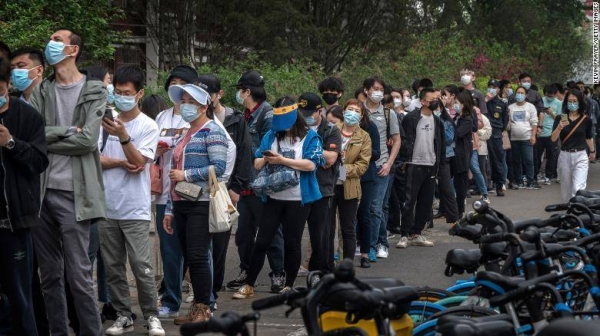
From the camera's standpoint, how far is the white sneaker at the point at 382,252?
42.1ft

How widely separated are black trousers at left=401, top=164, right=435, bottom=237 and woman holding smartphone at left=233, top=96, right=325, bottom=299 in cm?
343

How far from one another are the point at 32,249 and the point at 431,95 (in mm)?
6608

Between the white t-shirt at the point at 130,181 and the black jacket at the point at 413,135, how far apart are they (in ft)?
16.5

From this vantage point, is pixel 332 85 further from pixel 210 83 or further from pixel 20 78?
pixel 20 78

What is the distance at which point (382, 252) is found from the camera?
12.8m

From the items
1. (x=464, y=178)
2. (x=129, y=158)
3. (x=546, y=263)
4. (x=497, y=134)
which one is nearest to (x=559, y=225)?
(x=546, y=263)

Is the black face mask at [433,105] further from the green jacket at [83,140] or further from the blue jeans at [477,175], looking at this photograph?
the green jacket at [83,140]

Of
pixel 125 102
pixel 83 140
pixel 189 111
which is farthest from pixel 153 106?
pixel 83 140

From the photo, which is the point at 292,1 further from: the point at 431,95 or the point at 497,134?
the point at 431,95

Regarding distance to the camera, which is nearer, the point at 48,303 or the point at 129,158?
the point at 48,303

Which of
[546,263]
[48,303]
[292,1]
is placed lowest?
[48,303]

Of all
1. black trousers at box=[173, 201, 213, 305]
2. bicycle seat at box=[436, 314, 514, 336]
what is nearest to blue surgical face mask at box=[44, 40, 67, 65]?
black trousers at box=[173, 201, 213, 305]

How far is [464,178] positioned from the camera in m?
15.7

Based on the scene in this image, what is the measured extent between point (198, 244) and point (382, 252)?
15.3ft
